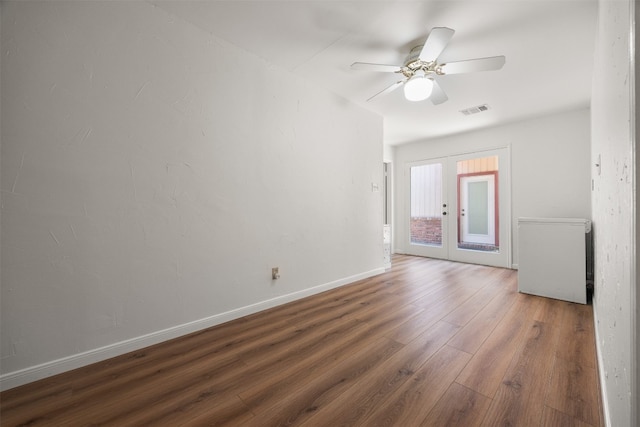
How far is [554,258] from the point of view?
2699 mm

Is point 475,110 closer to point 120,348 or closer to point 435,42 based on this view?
point 435,42

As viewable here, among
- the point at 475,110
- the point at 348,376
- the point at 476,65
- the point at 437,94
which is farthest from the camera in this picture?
the point at 475,110

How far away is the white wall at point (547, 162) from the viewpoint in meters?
3.56

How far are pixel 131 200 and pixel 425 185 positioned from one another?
4928 mm

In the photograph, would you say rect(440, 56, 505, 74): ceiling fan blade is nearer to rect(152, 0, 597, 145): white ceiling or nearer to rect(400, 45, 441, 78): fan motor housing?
rect(400, 45, 441, 78): fan motor housing

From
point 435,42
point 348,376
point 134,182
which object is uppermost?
point 435,42

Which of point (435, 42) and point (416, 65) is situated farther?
point (416, 65)

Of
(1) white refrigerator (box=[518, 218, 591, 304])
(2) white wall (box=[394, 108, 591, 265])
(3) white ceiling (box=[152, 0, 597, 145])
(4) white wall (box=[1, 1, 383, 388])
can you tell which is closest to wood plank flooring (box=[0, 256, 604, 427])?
(4) white wall (box=[1, 1, 383, 388])

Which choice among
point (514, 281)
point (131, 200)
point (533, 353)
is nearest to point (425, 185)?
point (514, 281)

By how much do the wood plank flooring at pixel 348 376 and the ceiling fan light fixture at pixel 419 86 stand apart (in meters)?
2.00

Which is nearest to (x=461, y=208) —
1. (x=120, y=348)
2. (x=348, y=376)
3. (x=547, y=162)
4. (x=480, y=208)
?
(x=480, y=208)

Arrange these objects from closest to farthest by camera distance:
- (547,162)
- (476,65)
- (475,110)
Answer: (476,65) < (475,110) < (547,162)

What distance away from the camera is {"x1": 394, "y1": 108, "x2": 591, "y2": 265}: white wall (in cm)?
356

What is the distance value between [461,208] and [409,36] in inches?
137
